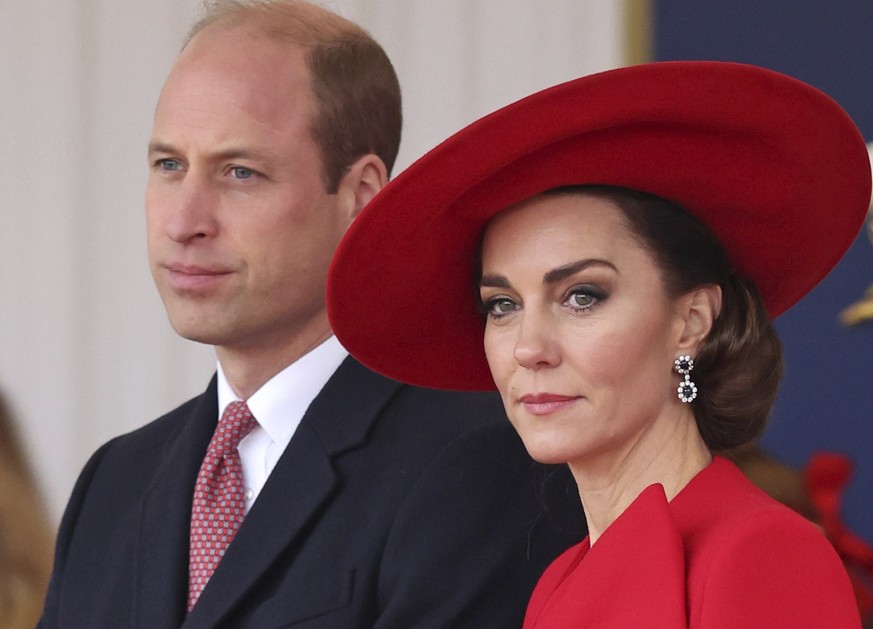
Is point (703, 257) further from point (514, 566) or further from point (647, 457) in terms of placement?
point (514, 566)

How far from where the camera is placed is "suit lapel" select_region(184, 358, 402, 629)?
1760mm

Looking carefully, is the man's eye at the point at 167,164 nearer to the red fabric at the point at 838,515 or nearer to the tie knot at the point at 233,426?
the tie knot at the point at 233,426

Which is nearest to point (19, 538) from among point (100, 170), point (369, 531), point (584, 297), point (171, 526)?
point (100, 170)

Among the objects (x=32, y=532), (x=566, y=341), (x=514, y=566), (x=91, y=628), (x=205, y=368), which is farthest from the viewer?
(x=205, y=368)

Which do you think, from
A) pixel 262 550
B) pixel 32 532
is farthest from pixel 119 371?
pixel 262 550

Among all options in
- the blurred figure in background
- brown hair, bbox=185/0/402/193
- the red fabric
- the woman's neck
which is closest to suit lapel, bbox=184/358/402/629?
brown hair, bbox=185/0/402/193

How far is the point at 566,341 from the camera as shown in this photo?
4.84 ft

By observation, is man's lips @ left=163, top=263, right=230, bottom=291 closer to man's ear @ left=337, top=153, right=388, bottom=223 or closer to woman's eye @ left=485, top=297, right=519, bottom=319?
man's ear @ left=337, top=153, right=388, bottom=223

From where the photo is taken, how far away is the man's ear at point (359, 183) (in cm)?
195

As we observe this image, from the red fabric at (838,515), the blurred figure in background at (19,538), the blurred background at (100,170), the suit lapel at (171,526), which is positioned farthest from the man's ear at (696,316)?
the blurred figure in background at (19,538)

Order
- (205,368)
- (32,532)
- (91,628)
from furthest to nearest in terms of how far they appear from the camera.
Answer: (205,368) < (32,532) < (91,628)

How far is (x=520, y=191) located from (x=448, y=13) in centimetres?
160

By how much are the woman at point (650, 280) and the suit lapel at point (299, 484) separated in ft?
0.80

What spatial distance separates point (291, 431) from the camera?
1.91 m
